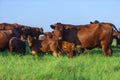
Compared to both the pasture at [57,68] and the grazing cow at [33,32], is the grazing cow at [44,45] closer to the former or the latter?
the pasture at [57,68]

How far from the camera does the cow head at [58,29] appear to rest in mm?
16822

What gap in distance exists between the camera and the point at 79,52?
17.0 meters

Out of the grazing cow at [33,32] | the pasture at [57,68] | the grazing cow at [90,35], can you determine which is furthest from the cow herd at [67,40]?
the grazing cow at [33,32]

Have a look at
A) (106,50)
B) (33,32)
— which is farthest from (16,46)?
(33,32)

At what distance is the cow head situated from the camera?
16822 millimetres

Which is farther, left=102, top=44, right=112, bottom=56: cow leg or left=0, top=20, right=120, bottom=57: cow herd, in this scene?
left=102, top=44, right=112, bottom=56: cow leg

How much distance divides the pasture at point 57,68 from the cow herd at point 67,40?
0.95 m

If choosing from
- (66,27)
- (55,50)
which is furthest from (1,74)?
(66,27)

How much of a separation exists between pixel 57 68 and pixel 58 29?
4.08 m

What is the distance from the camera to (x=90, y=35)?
17406mm

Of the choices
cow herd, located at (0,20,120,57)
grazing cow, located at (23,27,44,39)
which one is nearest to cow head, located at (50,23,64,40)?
cow herd, located at (0,20,120,57)

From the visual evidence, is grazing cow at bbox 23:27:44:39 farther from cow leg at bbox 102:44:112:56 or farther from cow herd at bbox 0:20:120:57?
cow leg at bbox 102:44:112:56

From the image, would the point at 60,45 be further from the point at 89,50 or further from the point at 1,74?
the point at 1,74

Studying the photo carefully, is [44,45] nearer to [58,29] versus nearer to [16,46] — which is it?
[58,29]
